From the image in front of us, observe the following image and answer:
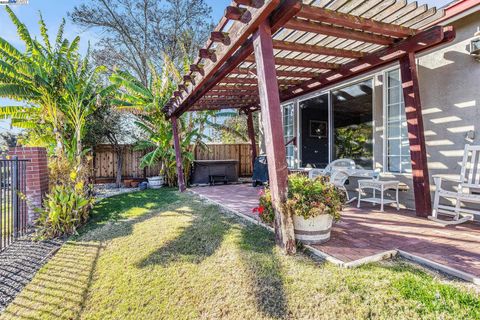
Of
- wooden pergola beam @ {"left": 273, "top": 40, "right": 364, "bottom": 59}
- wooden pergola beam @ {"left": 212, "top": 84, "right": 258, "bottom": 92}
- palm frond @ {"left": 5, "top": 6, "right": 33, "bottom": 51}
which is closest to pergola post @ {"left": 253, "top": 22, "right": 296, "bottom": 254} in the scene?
wooden pergola beam @ {"left": 273, "top": 40, "right": 364, "bottom": 59}

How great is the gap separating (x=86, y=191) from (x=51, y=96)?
2904 mm

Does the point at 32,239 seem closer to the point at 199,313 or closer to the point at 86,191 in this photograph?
the point at 86,191

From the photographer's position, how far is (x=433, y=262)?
253 centimetres

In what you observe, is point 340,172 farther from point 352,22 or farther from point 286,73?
point 352,22

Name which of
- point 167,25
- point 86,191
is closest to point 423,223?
point 86,191

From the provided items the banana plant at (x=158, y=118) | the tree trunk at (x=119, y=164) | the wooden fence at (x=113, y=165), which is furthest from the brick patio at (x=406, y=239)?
the wooden fence at (x=113, y=165)

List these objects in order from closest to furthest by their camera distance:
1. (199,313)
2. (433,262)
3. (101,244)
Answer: (199,313)
(433,262)
(101,244)

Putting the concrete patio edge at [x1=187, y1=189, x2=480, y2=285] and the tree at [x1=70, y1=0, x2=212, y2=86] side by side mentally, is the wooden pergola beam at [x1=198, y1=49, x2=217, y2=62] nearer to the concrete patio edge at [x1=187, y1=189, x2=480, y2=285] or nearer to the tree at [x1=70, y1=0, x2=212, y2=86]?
the concrete patio edge at [x1=187, y1=189, x2=480, y2=285]

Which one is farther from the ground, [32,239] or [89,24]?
[89,24]

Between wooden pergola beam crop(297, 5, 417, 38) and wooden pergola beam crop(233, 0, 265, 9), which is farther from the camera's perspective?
wooden pergola beam crop(297, 5, 417, 38)

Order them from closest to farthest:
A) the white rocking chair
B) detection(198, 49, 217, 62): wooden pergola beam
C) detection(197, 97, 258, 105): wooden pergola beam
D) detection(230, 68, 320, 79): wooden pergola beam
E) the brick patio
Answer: the brick patio < the white rocking chair < detection(198, 49, 217, 62): wooden pergola beam < detection(230, 68, 320, 79): wooden pergola beam < detection(197, 97, 258, 105): wooden pergola beam

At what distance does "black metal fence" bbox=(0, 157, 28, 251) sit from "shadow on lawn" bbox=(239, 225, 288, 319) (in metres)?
3.50

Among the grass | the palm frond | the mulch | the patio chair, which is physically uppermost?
the palm frond

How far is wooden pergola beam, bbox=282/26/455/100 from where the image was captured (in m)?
3.86
